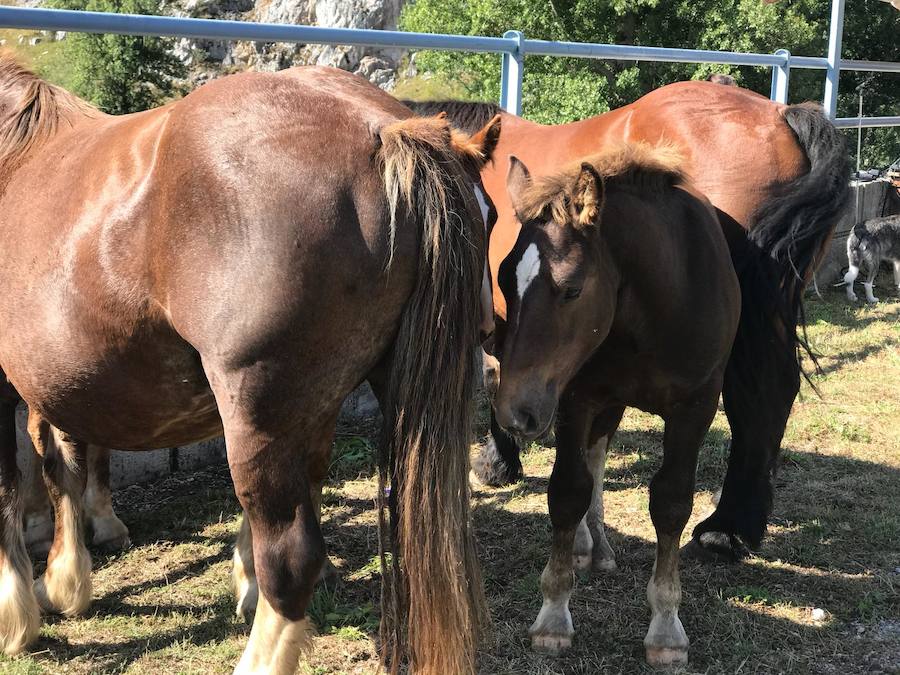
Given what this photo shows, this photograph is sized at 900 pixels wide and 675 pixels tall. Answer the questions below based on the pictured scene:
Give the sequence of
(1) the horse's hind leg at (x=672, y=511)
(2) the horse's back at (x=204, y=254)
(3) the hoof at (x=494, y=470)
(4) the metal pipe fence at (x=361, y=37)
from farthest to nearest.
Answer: (3) the hoof at (x=494, y=470) → (4) the metal pipe fence at (x=361, y=37) → (1) the horse's hind leg at (x=672, y=511) → (2) the horse's back at (x=204, y=254)

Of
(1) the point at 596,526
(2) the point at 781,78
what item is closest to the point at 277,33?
(1) the point at 596,526

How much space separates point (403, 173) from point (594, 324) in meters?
1.00

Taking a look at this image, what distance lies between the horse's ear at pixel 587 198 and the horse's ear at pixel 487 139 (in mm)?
323

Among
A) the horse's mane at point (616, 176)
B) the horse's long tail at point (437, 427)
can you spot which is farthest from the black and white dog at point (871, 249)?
the horse's long tail at point (437, 427)

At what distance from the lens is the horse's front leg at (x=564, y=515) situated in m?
3.22

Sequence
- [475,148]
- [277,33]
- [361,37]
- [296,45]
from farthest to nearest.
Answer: [296,45] → [361,37] → [277,33] → [475,148]

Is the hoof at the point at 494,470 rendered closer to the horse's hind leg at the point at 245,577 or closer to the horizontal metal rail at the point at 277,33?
the horse's hind leg at the point at 245,577

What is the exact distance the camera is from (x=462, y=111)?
195 inches

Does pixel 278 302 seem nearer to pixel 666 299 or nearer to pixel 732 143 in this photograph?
pixel 666 299

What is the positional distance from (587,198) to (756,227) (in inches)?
51.0

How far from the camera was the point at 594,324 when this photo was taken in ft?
9.48

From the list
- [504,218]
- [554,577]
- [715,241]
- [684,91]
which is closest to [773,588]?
[554,577]

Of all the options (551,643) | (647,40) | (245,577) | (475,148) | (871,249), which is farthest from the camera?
(647,40)

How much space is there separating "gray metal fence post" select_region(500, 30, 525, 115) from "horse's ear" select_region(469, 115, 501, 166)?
9.85ft
